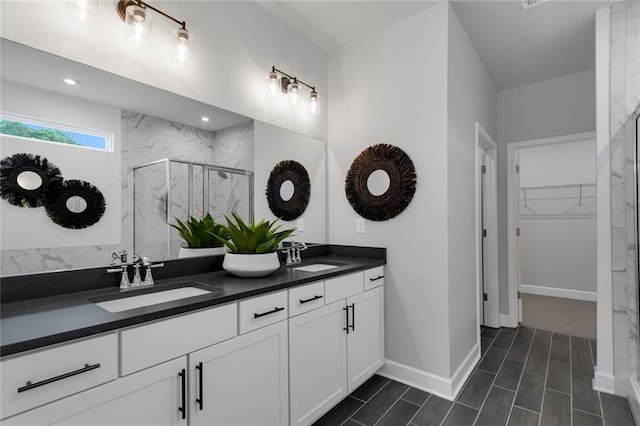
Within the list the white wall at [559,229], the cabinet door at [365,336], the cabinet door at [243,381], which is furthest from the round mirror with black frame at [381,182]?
the white wall at [559,229]

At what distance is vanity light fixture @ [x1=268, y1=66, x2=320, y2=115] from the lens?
2311 mm

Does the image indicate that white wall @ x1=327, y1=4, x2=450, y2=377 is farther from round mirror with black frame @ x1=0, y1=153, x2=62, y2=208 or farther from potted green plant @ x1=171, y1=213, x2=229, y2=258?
round mirror with black frame @ x1=0, y1=153, x2=62, y2=208

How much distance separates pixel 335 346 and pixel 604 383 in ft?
6.54

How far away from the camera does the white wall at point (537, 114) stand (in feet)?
10.7

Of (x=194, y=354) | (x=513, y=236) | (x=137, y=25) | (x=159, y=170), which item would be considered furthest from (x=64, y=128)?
(x=513, y=236)

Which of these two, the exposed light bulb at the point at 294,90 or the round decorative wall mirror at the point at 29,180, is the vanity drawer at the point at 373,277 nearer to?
the exposed light bulb at the point at 294,90

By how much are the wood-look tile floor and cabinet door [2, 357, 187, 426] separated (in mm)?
1071

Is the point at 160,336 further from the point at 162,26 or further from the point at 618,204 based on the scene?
the point at 618,204

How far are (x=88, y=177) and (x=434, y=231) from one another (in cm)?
206

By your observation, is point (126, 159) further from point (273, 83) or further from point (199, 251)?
point (273, 83)

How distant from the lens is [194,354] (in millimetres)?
1212

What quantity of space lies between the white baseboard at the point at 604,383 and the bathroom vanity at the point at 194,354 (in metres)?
1.73

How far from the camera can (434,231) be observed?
2.23m

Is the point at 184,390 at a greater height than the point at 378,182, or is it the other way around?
the point at 378,182
